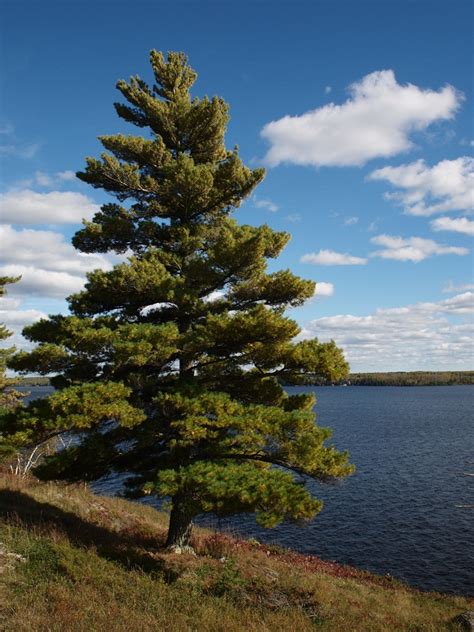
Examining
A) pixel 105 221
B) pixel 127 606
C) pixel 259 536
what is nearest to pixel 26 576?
pixel 127 606

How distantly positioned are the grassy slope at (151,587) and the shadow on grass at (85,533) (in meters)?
0.04

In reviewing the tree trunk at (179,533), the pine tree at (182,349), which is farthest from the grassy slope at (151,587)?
the pine tree at (182,349)

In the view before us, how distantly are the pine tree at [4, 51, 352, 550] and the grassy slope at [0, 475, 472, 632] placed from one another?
1797 millimetres

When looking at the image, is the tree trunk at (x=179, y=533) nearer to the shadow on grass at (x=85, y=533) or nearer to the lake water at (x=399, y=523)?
the shadow on grass at (x=85, y=533)

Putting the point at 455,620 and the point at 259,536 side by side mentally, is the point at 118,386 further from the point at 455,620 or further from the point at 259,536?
the point at 259,536

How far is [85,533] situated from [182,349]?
7.35 meters

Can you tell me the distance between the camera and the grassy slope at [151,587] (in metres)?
8.93

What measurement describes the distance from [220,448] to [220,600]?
3.81 meters

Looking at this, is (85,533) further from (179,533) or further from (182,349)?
(182,349)

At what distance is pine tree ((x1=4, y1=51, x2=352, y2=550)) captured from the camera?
11.4 metres

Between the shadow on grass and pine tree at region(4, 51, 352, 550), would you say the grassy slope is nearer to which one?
the shadow on grass

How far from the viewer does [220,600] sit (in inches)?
427

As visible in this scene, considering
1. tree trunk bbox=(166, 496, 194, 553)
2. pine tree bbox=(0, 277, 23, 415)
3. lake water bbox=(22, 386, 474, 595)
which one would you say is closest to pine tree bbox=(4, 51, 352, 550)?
tree trunk bbox=(166, 496, 194, 553)

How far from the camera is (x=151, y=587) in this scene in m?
10.9
